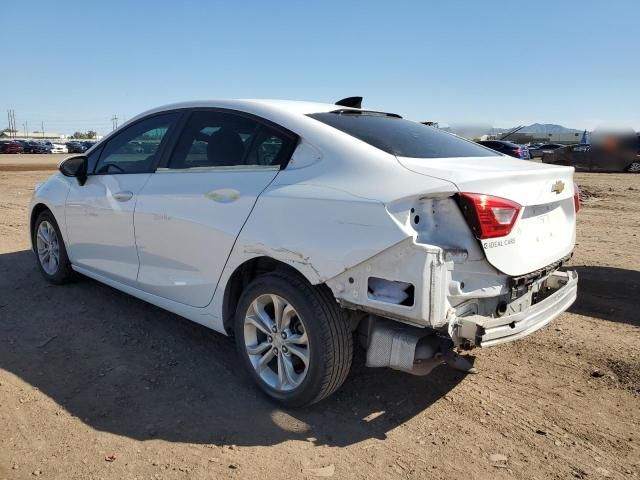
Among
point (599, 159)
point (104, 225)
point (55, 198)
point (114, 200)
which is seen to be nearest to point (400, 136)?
point (114, 200)

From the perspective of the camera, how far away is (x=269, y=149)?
11.0 ft

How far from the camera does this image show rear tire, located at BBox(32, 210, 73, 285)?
5.15 metres

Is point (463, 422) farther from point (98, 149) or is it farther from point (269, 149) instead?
point (98, 149)

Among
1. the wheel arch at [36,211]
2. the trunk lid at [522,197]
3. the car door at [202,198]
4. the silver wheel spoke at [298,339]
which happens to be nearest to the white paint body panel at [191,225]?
the car door at [202,198]

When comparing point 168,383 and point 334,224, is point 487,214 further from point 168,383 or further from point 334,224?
point 168,383

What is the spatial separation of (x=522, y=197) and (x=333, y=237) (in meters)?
1.06

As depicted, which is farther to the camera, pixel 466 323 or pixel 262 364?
pixel 262 364

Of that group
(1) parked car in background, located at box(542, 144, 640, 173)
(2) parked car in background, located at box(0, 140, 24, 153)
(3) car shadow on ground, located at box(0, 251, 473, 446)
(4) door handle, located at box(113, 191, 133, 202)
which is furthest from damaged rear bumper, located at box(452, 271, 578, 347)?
(2) parked car in background, located at box(0, 140, 24, 153)

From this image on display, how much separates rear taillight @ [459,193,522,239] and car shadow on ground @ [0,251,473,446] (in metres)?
1.21

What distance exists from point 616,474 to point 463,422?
30.8 inches

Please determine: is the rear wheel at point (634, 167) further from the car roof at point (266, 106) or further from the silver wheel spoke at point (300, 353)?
the silver wheel spoke at point (300, 353)

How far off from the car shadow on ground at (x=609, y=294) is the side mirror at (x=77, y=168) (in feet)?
14.9

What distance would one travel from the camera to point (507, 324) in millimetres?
2809

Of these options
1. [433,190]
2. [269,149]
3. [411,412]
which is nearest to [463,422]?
[411,412]
